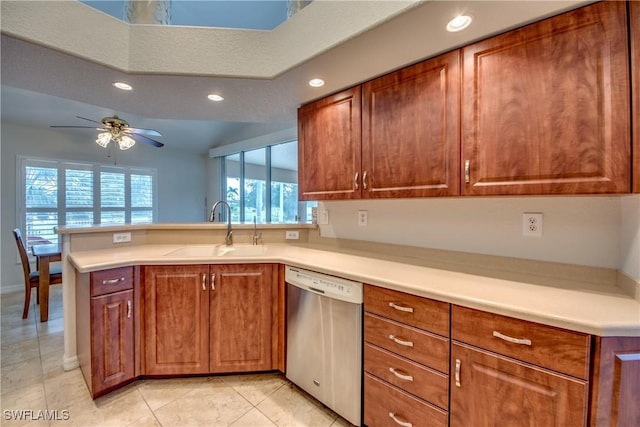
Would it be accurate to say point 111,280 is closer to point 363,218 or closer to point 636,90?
point 363,218

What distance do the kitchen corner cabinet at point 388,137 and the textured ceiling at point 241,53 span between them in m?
0.10

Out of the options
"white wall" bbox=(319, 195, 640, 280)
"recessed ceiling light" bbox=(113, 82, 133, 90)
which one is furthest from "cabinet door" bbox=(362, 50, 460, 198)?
"recessed ceiling light" bbox=(113, 82, 133, 90)

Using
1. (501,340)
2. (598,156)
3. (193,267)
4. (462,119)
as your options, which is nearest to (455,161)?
(462,119)

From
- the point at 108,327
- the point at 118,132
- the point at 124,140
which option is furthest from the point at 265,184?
the point at 108,327

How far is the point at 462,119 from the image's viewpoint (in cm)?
135

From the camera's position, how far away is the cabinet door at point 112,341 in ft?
5.34

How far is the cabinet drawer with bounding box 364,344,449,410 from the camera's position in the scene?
118 centimetres

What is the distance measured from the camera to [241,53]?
5.49ft

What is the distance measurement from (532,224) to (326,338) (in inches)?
50.8

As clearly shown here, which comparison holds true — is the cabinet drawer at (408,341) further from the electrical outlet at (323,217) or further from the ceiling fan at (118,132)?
the ceiling fan at (118,132)

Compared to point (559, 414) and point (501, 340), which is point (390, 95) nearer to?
point (501, 340)

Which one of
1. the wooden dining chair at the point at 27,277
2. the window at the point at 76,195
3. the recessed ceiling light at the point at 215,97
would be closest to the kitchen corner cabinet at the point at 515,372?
the recessed ceiling light at the point at 215,97

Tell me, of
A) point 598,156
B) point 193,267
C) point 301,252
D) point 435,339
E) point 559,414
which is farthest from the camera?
point 301,252

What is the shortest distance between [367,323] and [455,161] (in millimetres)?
959
